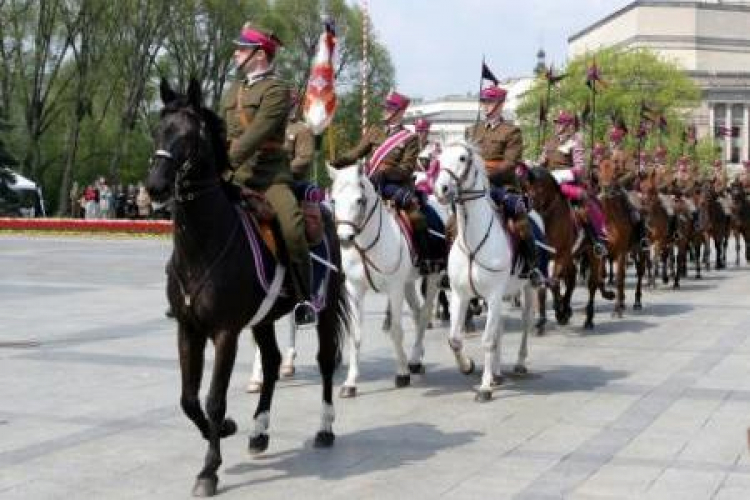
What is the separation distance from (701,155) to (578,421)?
67.2m

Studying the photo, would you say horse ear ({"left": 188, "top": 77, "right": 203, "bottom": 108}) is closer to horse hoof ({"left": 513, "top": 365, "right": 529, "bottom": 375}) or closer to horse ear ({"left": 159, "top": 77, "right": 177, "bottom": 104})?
horse ear ({"left": 159, "top": 77, "right": 177, "bottom": 104})

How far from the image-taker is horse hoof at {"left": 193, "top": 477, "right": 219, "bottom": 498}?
750 cm

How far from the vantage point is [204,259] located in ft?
25.5

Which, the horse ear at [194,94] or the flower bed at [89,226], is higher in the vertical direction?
the horse ear at [194,94]

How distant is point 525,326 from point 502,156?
1925 mm

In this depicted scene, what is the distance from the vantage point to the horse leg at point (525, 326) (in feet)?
41.4

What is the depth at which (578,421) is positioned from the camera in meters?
10.0

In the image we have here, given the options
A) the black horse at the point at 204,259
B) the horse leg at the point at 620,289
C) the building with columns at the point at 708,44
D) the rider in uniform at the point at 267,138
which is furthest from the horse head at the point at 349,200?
the building with columns at the point at 708,44

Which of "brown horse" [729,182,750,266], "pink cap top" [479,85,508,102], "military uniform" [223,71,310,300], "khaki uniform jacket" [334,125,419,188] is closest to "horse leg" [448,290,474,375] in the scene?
"khaki uniform jacket" [334,125,419,188]

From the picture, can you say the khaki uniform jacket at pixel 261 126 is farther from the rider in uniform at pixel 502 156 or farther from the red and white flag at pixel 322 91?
the rider in uniform at pixel 502 156

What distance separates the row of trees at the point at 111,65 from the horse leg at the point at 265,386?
1542 inches

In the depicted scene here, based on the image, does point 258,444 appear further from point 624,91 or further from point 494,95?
point 624,91

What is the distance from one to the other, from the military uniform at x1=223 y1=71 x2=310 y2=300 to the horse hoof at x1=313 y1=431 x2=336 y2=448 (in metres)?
1.07

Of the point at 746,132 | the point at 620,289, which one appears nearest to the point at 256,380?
the point at 620,289
